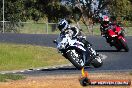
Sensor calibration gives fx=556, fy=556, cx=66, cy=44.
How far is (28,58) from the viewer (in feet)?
83.6

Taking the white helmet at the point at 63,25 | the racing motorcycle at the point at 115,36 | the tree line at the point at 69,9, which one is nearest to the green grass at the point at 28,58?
the racing motorcycle at the point at 115,36

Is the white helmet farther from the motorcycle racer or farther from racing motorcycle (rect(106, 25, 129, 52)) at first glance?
racing motorcycle (rect(106, 25, 129, 52))

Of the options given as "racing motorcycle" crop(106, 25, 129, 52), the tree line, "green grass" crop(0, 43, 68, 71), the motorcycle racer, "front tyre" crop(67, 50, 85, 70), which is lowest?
the tree line

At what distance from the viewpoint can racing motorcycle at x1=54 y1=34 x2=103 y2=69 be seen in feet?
A: 34.8

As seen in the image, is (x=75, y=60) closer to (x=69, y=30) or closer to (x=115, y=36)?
(x=69, y=30)

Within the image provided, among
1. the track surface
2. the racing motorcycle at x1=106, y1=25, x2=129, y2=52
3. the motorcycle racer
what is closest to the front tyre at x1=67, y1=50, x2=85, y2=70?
the motorcycle racer

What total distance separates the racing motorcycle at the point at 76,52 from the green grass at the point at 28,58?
13.5m

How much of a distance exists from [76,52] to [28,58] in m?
14.6

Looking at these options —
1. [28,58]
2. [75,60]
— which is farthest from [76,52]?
[28,58]

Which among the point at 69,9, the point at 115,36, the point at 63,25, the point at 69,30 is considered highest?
the point at 63,25

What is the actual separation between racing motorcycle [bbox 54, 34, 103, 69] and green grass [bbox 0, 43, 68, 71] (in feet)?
44.1

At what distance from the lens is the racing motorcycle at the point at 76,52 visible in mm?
10594

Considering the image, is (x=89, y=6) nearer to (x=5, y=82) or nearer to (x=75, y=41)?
(x=5, y=82)

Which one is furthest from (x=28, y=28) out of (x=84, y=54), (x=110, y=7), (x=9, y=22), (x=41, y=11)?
(x=84, y=54)
